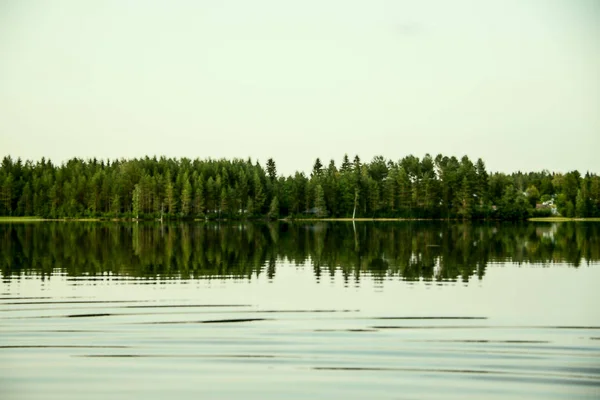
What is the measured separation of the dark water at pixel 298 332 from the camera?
12.3 meters

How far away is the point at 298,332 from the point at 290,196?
6079 inches

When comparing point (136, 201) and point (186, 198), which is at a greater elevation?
point (186, 198)

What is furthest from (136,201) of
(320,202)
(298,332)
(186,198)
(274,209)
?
(298,332)

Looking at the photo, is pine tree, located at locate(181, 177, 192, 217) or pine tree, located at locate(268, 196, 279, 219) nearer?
pine tree, located at locate(181, 177, 192, 217)

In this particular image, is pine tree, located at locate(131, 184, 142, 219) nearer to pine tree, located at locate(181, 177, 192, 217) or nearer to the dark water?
pine tree, located at locate(181, 177, 192, 217)

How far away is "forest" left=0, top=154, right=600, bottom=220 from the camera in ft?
528

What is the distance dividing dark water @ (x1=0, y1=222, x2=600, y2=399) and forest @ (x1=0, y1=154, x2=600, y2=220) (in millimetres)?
129585

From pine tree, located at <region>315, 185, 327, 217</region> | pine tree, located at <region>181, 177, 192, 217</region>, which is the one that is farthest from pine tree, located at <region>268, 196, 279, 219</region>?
pine tree, located at <region>181, 177, 192, 217</region>

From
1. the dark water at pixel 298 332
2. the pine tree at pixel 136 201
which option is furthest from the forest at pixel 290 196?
the dark water at pixel 298 332

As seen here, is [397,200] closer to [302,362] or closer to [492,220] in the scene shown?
[492,220]

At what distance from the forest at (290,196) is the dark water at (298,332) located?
12958 cm

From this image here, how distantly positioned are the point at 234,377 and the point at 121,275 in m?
19.4

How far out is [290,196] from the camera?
171375 mm

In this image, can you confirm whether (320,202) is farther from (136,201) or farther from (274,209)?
(136,201)
